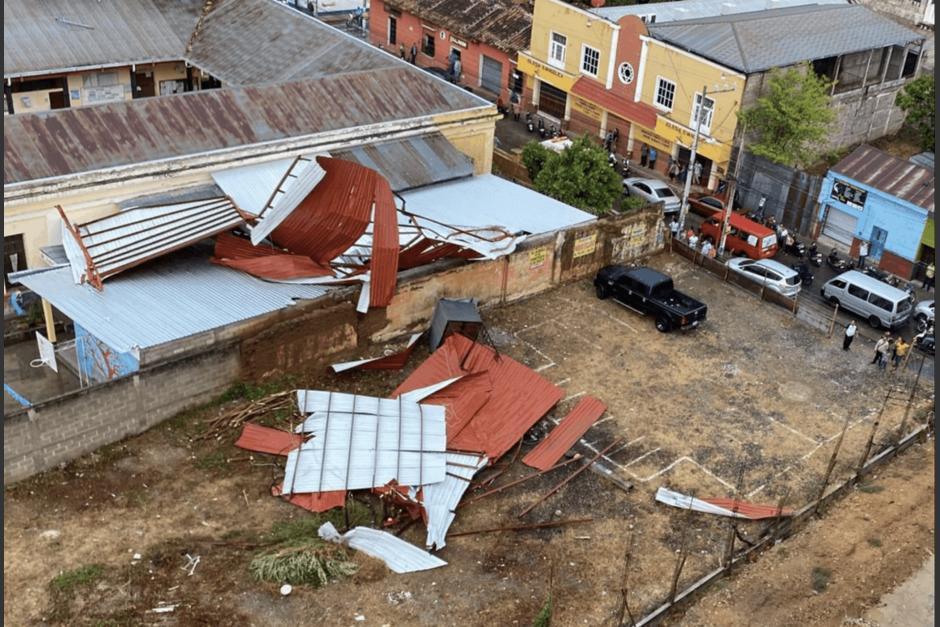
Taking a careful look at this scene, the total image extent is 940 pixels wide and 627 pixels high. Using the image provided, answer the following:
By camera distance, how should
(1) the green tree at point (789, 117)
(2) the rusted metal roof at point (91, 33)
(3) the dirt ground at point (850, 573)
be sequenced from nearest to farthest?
(3) the dirt ground at point (850, 573)
(1) the green tree at point (789, 117)
(2) the rusted metal roof at point (91, 33)

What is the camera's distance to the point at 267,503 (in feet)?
80.1

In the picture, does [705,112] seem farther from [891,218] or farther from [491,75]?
[491,75]

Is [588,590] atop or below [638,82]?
below

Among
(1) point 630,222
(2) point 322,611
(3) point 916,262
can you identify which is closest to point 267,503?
(2) point 322,611

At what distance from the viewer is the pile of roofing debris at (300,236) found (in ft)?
97.0

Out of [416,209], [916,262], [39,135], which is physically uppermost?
[39,135]

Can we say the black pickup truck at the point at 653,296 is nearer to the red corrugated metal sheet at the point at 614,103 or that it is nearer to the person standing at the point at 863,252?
the person standing at the point at 863,252

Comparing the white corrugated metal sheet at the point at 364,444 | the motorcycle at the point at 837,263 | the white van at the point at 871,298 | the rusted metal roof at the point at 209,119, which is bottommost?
the motorcycle at the point at 837,263

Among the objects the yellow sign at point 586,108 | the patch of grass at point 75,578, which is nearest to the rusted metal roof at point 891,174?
the yellow sign at point 586,108

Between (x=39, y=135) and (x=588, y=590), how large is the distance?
21.9 metres

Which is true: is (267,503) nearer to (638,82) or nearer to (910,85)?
(638,82)

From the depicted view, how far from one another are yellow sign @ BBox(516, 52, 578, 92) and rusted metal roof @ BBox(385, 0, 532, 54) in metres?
1.15

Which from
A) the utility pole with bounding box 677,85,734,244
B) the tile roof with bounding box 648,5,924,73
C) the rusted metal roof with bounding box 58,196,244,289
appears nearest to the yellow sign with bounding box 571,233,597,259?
the utility pole with bounding box 677,85,734,244

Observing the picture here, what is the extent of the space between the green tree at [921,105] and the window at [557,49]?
16.3 m
